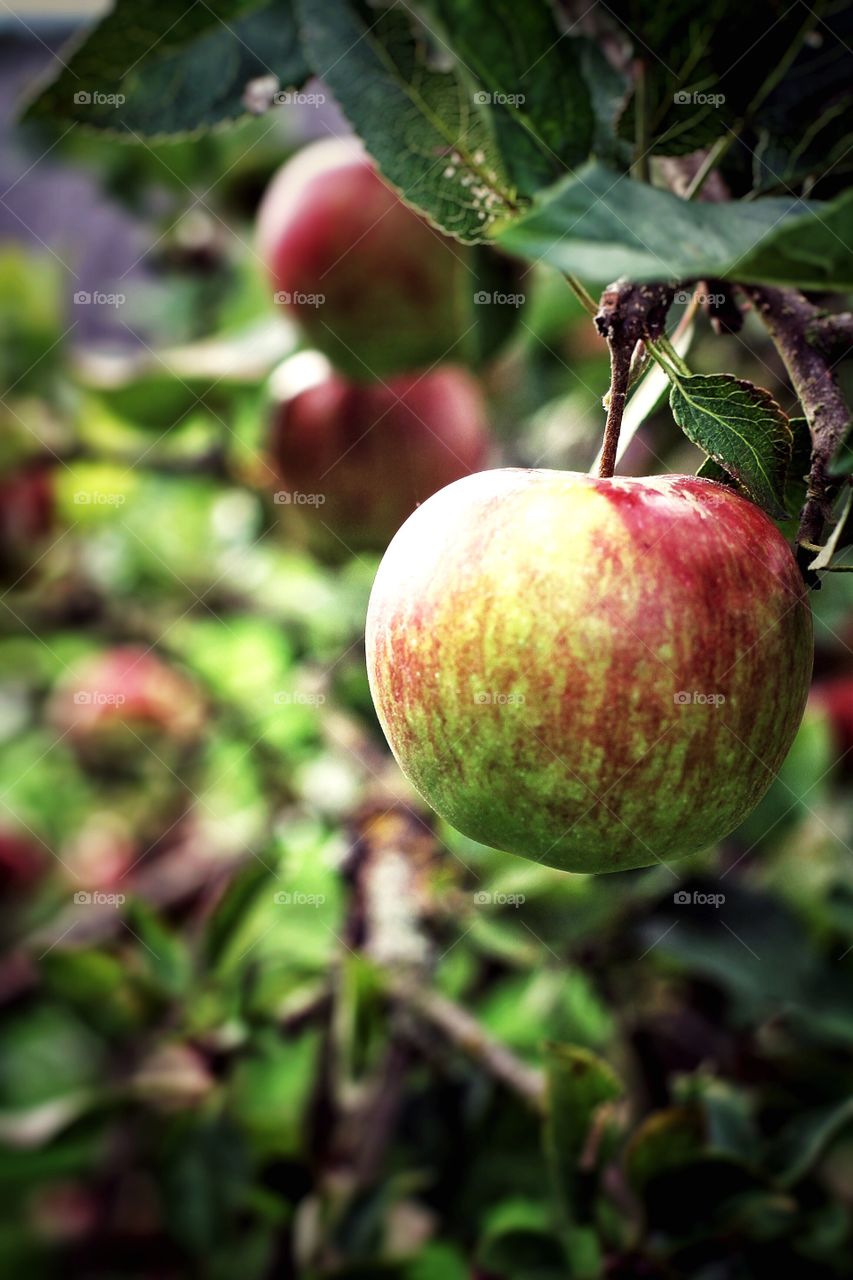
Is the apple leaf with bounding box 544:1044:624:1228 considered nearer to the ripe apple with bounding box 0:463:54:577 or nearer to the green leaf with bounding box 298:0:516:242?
the green leaf with bounding box 298:0:516:242

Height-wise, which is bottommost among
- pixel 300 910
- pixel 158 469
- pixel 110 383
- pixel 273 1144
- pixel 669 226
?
pixel 273 1144

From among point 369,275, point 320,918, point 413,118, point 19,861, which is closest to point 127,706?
point 19,861

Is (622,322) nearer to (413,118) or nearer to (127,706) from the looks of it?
(413,118)

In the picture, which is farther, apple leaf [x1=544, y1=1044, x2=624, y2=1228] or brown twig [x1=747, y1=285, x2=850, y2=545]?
apple leaf [x1=544, y1=1044, x2=624, y2=1228]

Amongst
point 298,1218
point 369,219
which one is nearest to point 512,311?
point 369,219

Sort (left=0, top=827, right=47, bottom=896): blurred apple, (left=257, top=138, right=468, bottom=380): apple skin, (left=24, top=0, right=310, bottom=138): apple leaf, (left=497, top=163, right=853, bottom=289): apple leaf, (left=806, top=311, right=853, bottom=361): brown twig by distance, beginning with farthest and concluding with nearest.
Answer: (left=0, top=827, right=47, bottom=896): blurred apple
(left=257, top=138, right=468, bottom=380): apple skin
(left=24, top=0, right=310, bottom=138): apple leaf
(left=806, top=311, right=853, bottom=361): brown twig
(left=497, top=163, right=853, bottom=289): apple leaf

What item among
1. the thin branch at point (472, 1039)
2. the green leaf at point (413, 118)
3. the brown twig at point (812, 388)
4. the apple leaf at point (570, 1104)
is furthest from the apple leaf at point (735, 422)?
the thin branch at point (472, 1039)

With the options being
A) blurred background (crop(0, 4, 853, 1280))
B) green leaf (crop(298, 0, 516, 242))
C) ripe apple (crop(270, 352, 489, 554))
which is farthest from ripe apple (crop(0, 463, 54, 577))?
green leaf (crop(298, 0, 516, 242))

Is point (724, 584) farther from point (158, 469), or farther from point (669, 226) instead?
point (158, 469)
